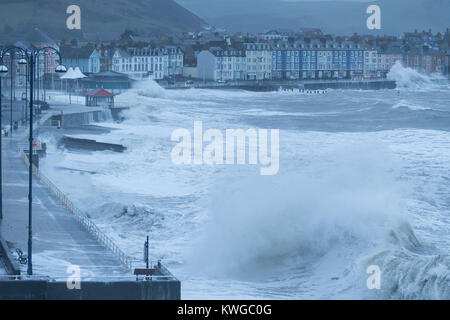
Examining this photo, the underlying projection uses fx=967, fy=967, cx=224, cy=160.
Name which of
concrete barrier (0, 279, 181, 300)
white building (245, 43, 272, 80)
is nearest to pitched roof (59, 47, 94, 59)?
white building (245, 43, 272, 80)

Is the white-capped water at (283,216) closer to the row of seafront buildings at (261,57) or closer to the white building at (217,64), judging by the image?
the row of seafront buildings at (261,57)

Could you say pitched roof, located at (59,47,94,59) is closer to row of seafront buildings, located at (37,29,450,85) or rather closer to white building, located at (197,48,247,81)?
row of seafront buildings, located at (37,29,450,85)

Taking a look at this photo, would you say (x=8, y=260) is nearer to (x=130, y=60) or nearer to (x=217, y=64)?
(x=130, y=60)

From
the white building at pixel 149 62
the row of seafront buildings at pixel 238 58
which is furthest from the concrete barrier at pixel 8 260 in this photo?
the white building at pixel 149 62

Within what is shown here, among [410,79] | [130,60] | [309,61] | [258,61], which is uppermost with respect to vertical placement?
[309,61]

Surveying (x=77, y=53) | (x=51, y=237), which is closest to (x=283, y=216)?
(x=51, y=237)

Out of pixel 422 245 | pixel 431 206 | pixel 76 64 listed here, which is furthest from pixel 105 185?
pixel 76 64

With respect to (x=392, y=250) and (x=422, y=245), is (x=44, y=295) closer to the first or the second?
(x=392, y=250)
